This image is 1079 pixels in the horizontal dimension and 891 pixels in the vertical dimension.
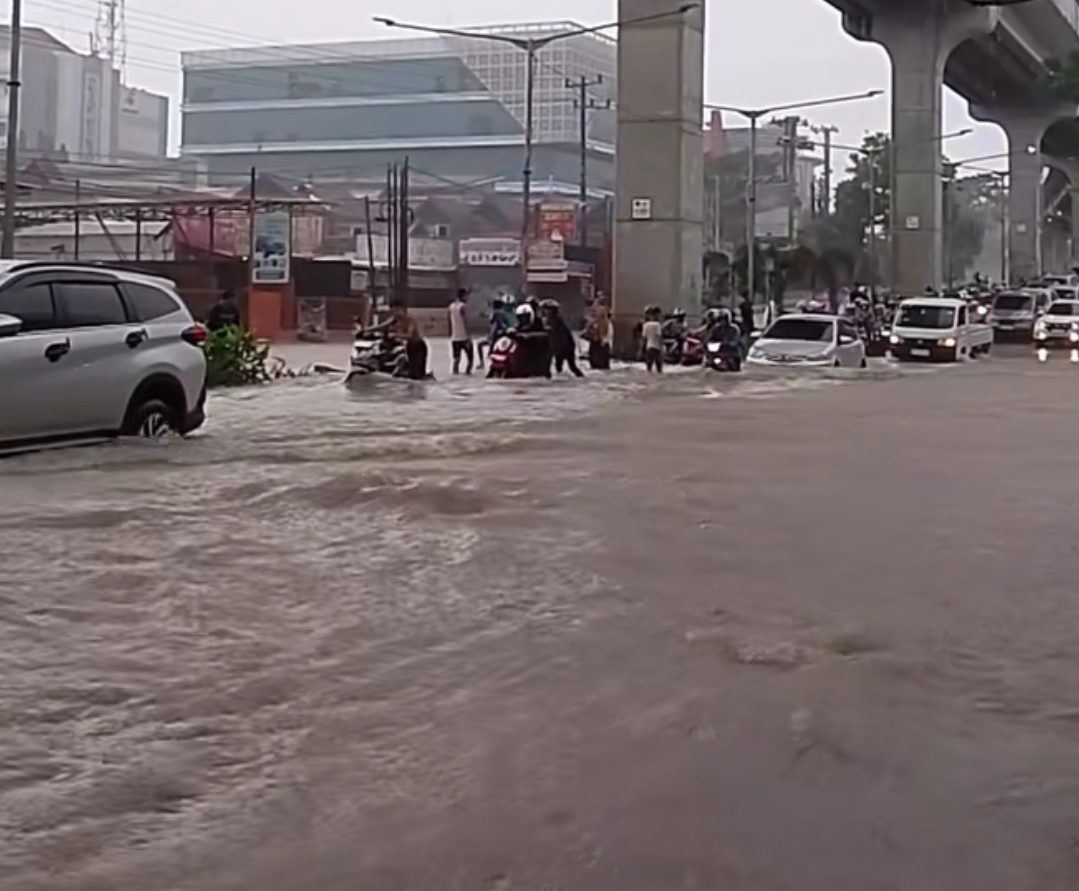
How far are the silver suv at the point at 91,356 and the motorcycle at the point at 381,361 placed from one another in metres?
12.2

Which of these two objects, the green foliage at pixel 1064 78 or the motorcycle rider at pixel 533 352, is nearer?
the motorcycle rider at pixel 533 352

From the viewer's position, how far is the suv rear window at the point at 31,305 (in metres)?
12.8

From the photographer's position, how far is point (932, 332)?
40.2m

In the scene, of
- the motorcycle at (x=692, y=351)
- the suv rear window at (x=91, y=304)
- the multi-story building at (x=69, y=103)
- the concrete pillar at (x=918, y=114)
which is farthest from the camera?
the multi-story building at (x=69, y=103)

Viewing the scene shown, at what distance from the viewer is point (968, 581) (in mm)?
9250

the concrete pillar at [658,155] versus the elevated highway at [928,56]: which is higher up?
the elevated highway at [928,56]

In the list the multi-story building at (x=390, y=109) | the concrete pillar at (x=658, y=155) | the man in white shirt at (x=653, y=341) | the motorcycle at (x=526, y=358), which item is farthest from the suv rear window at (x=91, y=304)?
the multi-story building at (x=390, y=109)

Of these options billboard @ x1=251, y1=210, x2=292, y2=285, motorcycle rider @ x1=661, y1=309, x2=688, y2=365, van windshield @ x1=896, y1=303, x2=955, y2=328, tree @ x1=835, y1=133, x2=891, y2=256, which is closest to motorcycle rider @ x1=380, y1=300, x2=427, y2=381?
motorcycle rider @ x1=661, y1=309, x2=688, y2=365

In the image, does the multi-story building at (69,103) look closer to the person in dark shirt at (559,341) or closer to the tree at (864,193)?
the tree at (864,193)

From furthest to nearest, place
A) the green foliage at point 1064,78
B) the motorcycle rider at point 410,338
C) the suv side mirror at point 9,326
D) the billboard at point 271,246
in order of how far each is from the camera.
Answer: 1. the green foliage at point 1064,78
2. the billboard at point 271,246
3. the motorcycle rider at point 410,338
4. the suv side mirror at point 9,326

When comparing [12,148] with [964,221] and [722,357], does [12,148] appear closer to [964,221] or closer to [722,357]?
[722,357]

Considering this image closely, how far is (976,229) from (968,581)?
345ft

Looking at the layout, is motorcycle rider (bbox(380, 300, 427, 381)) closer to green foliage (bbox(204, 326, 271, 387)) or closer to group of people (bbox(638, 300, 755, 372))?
green foliage (bbox(204, 326, 271, 387))

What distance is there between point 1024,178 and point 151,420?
67985mm
